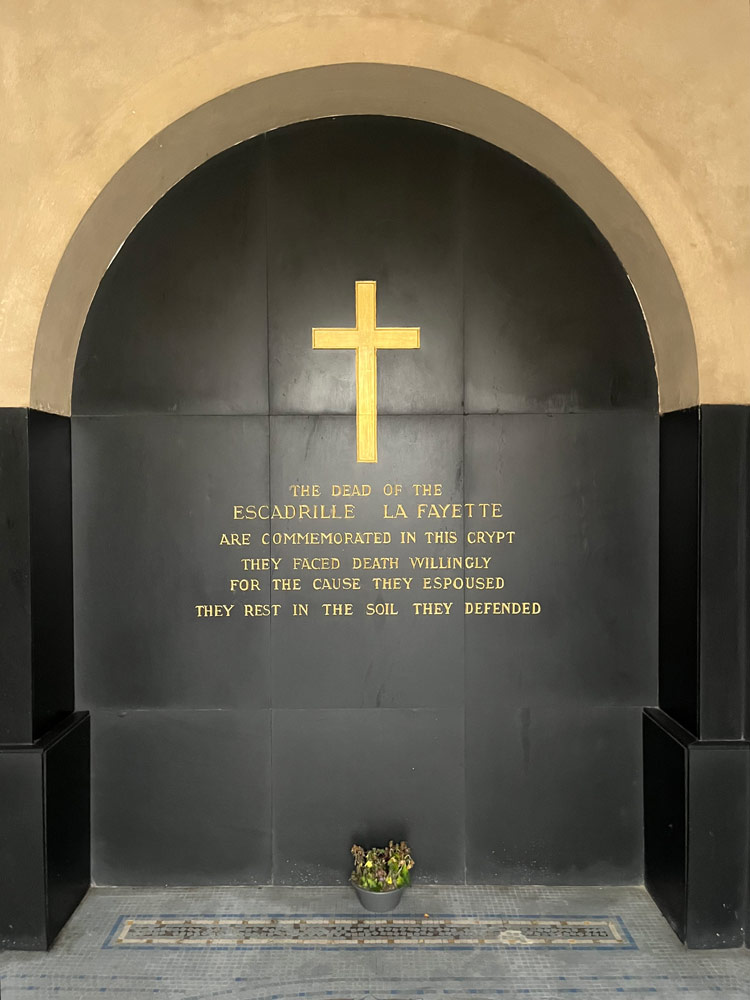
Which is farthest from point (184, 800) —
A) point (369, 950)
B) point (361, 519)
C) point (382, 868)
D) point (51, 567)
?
point (361, 519)

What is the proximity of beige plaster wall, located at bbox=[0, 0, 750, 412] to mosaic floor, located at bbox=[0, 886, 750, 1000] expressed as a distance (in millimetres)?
2341

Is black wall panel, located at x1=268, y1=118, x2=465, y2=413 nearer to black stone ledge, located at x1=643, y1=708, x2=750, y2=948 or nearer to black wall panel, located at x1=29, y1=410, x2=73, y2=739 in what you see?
black wall panel, located at x1=29, y1=410, x2=73, y2=739

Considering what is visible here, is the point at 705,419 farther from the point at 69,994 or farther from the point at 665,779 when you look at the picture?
the point at 69,994

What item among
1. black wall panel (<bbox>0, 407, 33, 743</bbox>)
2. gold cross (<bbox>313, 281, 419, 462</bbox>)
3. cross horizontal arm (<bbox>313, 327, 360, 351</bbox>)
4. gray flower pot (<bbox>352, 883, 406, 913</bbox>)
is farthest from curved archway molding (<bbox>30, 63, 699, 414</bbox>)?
gray flower pot (<bbox>352, 883, 406, 913</bbox>)

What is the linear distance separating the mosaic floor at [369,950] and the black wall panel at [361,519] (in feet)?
0.53

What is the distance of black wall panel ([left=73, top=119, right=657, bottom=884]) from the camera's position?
3.85 metres

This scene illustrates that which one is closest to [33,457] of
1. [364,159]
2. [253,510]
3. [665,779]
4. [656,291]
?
[253,510]

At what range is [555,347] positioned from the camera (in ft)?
12.7

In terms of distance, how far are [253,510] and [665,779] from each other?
2.28 metres

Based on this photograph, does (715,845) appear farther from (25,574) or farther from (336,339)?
(25,574)

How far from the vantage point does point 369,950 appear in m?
3.34

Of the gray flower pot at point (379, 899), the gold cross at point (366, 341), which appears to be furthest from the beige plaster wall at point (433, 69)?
the gray flower pot at point (379, 899)

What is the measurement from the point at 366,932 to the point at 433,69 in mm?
3672

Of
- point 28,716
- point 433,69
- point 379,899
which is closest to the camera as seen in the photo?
point 433,69
